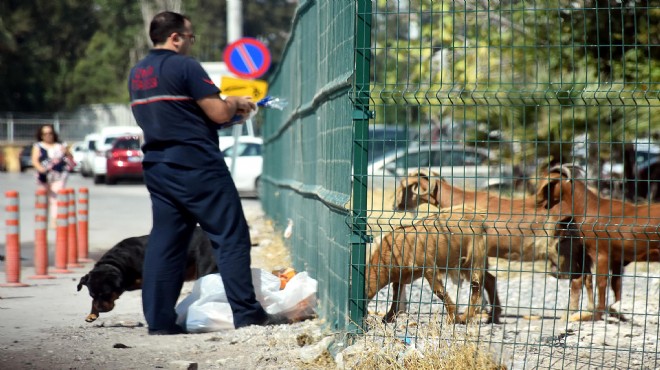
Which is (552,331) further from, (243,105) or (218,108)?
(218,108)

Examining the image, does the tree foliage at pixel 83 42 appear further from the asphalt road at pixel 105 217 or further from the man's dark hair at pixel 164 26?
the man's dark hair at pixel 164 26

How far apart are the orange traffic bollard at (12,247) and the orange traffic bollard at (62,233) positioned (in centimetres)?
95

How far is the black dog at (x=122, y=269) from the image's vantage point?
7.91m

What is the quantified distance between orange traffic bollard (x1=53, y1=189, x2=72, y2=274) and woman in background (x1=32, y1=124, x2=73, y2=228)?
6298 mm

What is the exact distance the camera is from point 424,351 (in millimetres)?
5516

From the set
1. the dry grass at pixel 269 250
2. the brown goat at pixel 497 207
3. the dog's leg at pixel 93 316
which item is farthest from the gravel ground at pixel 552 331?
the dog's leg at pixel 93 316

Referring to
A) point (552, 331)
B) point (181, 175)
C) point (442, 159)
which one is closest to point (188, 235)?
point (181, 175)

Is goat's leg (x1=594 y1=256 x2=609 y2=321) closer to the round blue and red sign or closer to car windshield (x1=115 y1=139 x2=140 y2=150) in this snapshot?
the round blue and red sign

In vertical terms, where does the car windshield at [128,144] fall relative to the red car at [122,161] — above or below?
above

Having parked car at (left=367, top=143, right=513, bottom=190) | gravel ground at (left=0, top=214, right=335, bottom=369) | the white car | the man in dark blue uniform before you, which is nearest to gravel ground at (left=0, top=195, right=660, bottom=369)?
gravel ground at (left=0, top=214, right=335, bottom=369)

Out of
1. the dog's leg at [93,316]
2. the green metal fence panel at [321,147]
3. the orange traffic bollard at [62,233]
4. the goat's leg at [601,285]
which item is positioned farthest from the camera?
the orange traffic bollard at [62,233]

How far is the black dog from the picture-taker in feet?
26.0

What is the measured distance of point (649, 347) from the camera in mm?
7297

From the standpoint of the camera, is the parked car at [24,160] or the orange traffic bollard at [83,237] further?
the parked car at [24,160]
